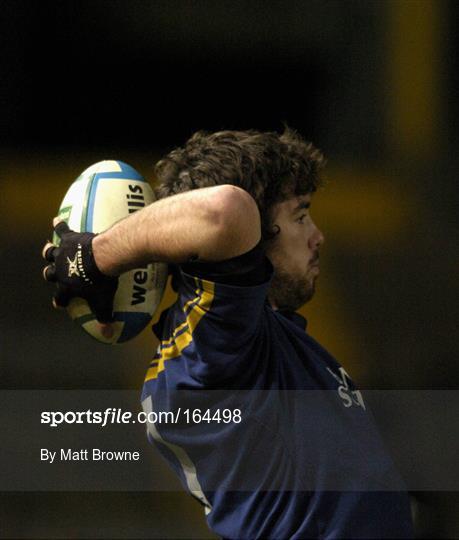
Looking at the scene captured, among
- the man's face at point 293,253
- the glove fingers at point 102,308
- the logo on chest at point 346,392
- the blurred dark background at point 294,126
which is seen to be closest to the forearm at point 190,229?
A: the glove fingers at point 102,308

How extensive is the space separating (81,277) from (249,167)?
0.43 meters

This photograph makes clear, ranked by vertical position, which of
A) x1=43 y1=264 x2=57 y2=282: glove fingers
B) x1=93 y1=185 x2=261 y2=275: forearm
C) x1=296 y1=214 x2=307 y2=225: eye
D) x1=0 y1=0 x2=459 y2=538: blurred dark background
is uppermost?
x1=93 y1=185 x2=261 y2=275: forearm

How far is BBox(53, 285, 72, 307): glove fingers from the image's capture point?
2.00m

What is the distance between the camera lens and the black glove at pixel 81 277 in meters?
1.93

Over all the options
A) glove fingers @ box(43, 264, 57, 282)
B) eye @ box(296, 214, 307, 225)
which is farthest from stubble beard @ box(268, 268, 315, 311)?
glove fingers @ box(43, 264, 57, 282)

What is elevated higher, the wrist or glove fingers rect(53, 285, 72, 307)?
the wrist

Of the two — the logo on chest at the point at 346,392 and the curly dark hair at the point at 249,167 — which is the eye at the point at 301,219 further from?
the logo on chest at the point at 346,392

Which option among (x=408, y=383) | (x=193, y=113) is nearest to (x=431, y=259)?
(x=408, y=383)

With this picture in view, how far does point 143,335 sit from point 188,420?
2.21m

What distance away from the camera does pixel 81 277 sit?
6.36 feet

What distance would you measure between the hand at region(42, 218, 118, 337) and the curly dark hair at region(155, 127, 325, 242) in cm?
26

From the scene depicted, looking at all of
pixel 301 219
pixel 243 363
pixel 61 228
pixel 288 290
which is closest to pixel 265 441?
pixel 243 363

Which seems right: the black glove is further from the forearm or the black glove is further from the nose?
the nose

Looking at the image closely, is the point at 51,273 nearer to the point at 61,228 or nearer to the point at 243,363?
the point at 61,228
